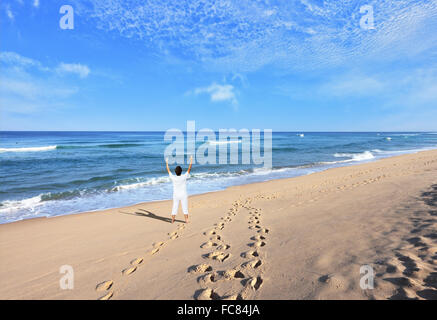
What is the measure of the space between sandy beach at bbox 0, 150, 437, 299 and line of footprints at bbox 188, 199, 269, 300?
0.02m

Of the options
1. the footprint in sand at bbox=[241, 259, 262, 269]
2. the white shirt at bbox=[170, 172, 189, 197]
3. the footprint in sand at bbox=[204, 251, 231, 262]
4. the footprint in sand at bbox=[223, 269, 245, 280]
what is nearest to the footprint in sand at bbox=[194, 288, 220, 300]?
the footprint in sand at bbox=[223, 269, 245, 280]

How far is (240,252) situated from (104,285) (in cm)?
240

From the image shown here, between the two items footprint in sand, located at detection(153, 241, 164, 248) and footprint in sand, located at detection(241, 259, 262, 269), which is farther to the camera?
footprint in sand, located at detection(153, 241, 164, 248)

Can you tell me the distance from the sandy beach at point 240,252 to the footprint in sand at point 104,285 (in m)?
0.01

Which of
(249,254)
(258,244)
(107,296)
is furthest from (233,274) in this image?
(107,296)

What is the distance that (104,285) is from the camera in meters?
3.29

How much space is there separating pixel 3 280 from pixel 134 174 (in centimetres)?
1214

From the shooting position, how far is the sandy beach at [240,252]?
2850 mm

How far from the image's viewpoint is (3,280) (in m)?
3.79

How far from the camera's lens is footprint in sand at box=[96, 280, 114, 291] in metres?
3.23

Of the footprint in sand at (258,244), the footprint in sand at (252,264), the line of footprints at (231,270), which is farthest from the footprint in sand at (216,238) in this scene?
the footprint in sand at (252,264)

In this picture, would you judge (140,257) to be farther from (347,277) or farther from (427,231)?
(427,231)

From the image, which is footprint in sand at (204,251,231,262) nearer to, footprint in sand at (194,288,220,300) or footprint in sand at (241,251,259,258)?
footprint in sand at (241,251,259,258)
